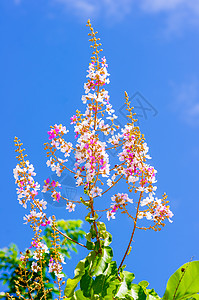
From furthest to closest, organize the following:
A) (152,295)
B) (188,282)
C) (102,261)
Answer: (188,282), (152,295), (102,261)

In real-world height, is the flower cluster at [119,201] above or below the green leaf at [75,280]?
above

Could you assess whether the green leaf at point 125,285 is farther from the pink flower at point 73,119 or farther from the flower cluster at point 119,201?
the pink flower at point 73,119

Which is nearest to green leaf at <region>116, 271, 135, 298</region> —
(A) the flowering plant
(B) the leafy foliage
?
(A) the flowering plant

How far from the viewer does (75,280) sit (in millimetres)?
2461

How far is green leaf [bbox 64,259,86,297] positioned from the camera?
7.93ft

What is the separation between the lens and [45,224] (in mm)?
2533

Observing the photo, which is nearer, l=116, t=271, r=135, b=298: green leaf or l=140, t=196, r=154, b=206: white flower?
l=116, t=271, r=135, b=298: green leaf

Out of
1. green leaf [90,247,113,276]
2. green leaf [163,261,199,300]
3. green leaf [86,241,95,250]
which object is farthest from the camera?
green leaf [163,261,199,300]

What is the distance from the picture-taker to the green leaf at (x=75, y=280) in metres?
2.42

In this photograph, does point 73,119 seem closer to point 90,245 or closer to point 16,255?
point 90,245

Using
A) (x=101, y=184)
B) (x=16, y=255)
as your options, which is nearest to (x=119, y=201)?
(x=101, y=184)

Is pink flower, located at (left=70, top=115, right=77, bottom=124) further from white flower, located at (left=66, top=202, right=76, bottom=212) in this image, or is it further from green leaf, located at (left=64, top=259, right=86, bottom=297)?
green leaf, located at (left=64, top=259, right=86, bottom=297)

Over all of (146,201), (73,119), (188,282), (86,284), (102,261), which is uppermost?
(73,119)

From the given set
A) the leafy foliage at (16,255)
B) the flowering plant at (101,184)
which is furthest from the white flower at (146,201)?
the leafy foliage at (16,255)
